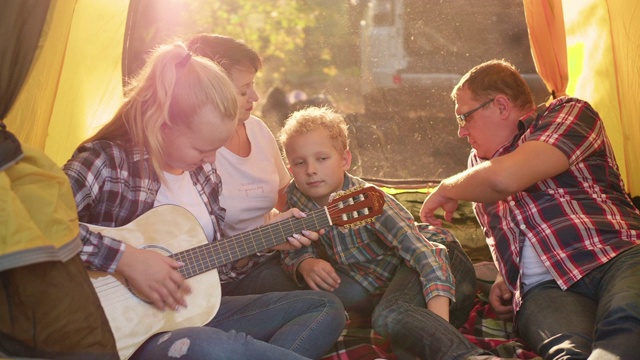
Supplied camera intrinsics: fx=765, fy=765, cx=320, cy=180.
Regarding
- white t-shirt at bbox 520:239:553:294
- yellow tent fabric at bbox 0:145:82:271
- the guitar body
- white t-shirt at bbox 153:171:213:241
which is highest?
yellow tent fabric at bbox 0:145:82:271

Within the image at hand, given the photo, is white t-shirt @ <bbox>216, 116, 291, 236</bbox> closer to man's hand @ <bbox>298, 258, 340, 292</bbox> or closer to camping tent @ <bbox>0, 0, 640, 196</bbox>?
man's hand @ <bbox>298, 258, 340, 292</bbox>

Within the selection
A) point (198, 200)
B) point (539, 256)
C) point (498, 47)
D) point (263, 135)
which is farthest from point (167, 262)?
point (498, 47)

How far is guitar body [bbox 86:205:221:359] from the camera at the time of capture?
2051 millimetres

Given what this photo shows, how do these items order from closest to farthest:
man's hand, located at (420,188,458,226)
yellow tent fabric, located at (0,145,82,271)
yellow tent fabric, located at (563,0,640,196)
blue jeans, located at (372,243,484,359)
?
yellow tent fabric, located at (0,145,82,271), blue jeans, located at (372,243,484,359), man's hand, located at (420,188,458,226), yellow tent fabric, located at (563,0,640,196)

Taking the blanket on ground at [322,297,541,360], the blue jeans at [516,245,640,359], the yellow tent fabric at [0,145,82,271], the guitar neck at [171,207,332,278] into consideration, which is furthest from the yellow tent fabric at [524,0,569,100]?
the yellow tent fabric at [0,145,82,271]

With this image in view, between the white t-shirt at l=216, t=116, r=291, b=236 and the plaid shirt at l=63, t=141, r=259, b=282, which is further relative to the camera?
the white t-shirt at l=216, t=116, r=291, b=236

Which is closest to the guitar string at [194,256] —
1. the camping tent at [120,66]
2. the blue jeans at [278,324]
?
the blue jeans at [278,324]

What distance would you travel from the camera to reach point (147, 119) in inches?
85.8

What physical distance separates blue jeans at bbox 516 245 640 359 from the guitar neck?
2.33 ft

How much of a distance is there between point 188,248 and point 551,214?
117 centimetres

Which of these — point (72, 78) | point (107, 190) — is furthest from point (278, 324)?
point (72, 78)

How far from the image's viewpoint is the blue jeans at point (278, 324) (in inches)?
80.7

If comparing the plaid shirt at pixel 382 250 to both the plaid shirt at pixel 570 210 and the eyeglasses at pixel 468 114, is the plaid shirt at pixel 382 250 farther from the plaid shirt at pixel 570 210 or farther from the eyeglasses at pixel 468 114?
the eyeglasses at pixel 468 114

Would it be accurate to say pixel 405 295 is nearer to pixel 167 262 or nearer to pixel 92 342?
pixel 167 262
